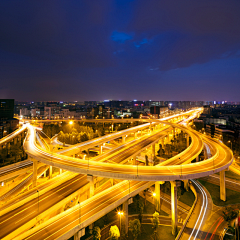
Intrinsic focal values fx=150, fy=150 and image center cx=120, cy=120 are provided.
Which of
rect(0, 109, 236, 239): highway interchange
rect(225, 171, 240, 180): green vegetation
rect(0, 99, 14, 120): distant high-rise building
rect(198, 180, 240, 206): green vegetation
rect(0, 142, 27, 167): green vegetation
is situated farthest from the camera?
rect(0, 99, 14, 120): distant high-rise building

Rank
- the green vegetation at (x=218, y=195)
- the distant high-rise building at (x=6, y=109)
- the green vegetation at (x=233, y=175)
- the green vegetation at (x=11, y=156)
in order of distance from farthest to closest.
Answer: the distant high-rise building at (x=6, y=109) → the green vegetation at (x=11, y=156) → the green vegetation at (x=233, y=175) → the green vegetation at (x=218, y=195)

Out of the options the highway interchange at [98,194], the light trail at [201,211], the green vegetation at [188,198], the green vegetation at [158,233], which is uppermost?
the highway interchange at [98,194]

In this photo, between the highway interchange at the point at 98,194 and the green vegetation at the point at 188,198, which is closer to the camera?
the highway interchange at the point at 98,194

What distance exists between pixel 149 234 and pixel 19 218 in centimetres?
1682

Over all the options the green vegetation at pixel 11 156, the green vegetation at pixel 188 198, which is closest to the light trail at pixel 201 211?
the green vegetation at pixel 188 198

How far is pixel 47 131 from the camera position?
6919 cm

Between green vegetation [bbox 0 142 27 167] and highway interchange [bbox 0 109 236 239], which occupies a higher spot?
highway interchange [bbox 0 109 236 239]

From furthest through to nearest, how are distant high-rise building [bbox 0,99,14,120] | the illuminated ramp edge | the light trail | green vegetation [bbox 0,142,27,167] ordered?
distant high-rise building [bbox 0,99,14,120], green vegetation [bbox 0,142,27,167], the illuminated ramp edge, the light trail

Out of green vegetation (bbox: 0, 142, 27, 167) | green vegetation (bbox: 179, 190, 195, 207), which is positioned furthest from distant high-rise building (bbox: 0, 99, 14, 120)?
green vegetation (bbox: 179, 190, 195, 207)

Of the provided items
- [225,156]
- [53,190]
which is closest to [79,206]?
[53,190]

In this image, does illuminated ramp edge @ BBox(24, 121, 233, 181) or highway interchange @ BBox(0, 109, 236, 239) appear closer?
Result: highway interchange @ BBox(0, 109, 236, 239)

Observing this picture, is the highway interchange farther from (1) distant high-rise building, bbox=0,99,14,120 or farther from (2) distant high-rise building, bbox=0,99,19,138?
(1) distant high-rise building, bbox=0,99,14,120

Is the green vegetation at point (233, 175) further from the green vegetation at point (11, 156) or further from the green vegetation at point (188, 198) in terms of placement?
the green vegetation at point (11, 156)

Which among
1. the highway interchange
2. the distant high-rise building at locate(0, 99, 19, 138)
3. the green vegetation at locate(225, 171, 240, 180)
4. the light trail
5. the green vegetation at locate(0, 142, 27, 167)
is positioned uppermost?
the distant high-rise building at locate(0, 99, 19, 138)
